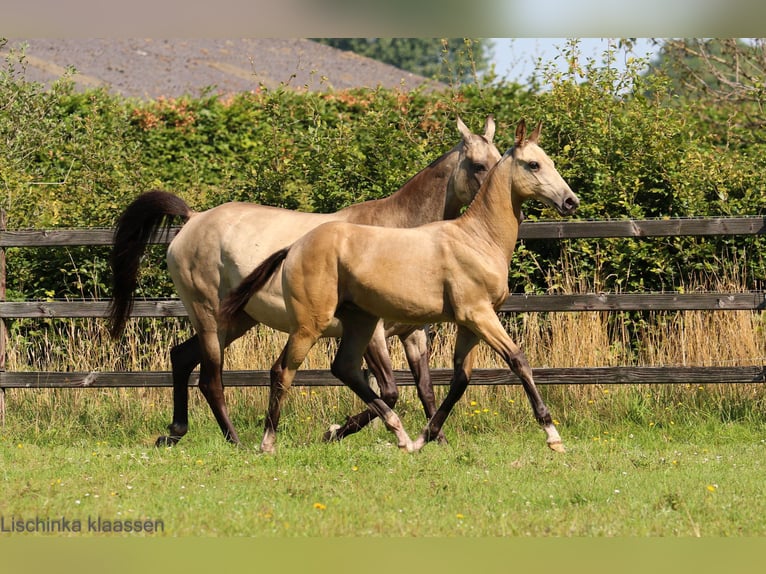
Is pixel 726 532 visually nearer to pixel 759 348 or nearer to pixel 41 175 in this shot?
pixel 759 348

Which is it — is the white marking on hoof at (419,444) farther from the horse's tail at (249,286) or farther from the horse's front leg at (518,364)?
the horse's tail at (249,286)

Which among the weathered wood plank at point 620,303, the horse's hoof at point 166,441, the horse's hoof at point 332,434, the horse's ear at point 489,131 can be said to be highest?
the horse's ear at point 489,131

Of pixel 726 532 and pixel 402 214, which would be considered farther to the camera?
pixel 402 214

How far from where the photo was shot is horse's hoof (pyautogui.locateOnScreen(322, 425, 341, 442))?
7578mm

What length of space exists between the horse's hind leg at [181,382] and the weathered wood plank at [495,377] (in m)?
0.34

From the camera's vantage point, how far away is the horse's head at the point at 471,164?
Answer: 7508 mm

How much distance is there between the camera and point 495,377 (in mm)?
8203

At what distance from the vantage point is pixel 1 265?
8977mm

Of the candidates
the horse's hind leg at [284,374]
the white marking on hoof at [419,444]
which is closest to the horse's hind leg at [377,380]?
the white marking on hoof at [419,444]

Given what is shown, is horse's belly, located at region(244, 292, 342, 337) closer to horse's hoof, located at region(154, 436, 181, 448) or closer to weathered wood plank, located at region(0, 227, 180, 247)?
horse's hoof, located at region(154, 436, 181, 448)

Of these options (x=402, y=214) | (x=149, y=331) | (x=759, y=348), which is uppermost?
(x=402, y=214)

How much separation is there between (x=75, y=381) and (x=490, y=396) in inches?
138

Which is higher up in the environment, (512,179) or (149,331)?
(512,179)

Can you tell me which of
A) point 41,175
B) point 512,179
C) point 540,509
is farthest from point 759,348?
point 41,175
